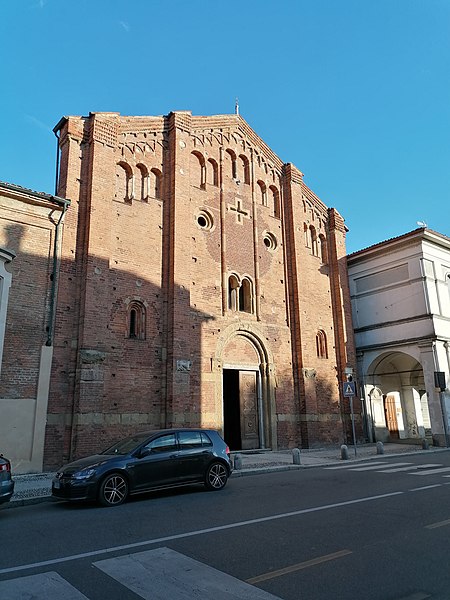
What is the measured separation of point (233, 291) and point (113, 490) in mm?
12024

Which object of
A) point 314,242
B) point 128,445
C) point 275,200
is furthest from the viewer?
point 314,242

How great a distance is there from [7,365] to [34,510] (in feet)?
19.3

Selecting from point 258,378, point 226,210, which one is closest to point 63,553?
point 258,378

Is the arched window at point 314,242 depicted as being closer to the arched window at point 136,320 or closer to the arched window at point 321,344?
the arched window at point 321,344

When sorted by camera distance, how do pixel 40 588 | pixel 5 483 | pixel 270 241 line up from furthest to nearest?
pixel 270 241 < pixel 5 483 < pixel 40 588

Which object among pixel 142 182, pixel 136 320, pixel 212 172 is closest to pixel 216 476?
pixel 136 320

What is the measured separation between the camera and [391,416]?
24875 millimetres

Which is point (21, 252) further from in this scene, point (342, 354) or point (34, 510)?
point (342, 354)

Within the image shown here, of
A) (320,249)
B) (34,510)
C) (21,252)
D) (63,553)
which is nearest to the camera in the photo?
(63,553)

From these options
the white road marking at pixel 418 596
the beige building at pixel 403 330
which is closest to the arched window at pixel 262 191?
the beige building at pixel 403 330

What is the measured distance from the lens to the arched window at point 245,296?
20.3 metres

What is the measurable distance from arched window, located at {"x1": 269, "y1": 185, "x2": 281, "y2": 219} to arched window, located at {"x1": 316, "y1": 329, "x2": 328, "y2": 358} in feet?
20.0

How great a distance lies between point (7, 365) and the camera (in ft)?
44.3

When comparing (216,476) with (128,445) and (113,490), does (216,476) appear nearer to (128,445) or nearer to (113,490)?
(128,445)
